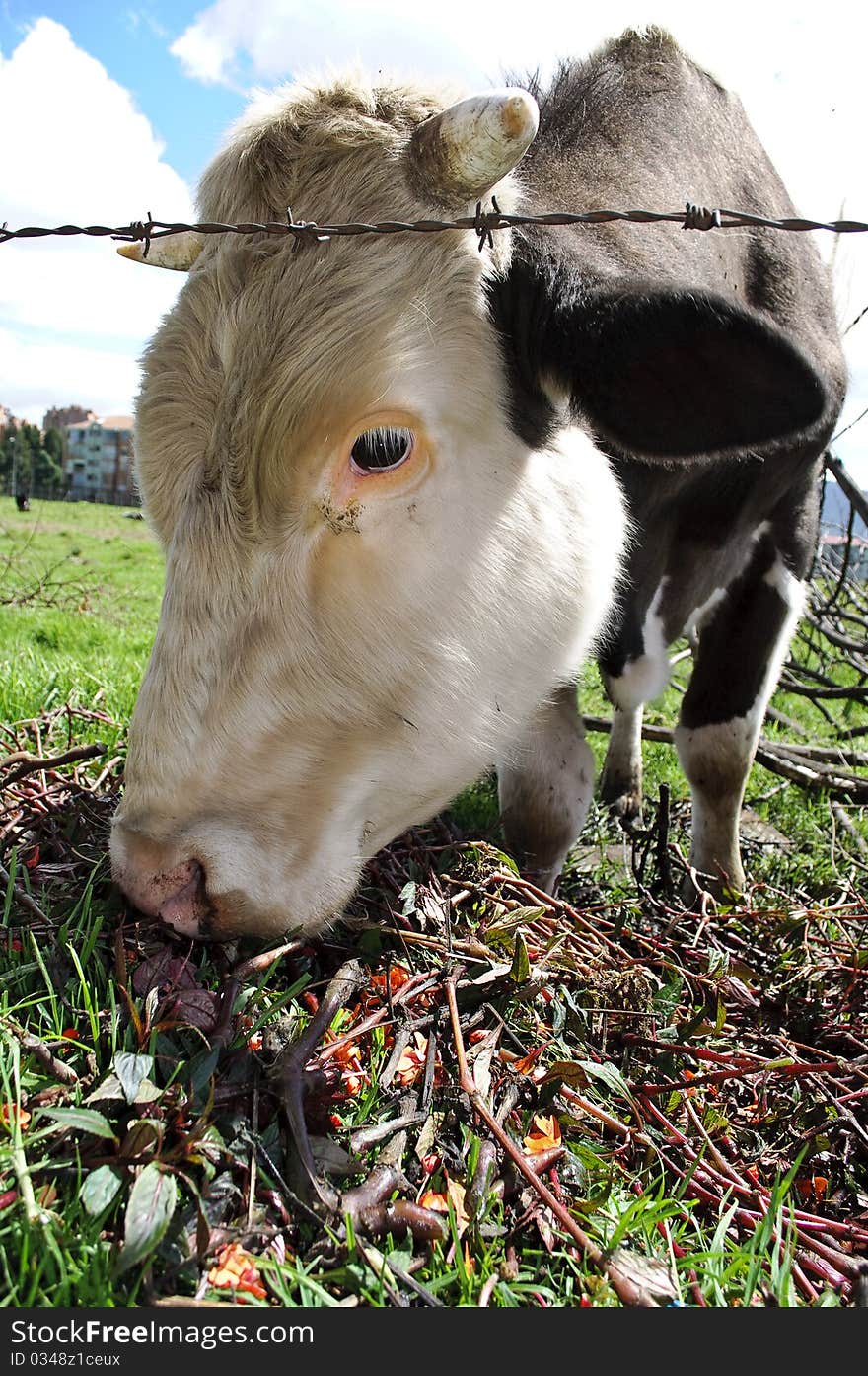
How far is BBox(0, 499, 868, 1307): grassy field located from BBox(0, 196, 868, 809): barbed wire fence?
1.32 metres

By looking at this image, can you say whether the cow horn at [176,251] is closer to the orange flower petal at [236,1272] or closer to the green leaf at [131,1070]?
the green leaf at [131,1070]

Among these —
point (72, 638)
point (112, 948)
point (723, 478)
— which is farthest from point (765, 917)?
point (72, 638)

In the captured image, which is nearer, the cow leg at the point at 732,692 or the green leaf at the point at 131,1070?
the green leaf at the point at 131,1070

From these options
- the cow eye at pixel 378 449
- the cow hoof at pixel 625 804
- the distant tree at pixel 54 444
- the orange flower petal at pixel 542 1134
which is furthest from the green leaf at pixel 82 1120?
the distant tree at pixel 54 444

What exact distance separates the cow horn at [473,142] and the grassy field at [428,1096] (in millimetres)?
1487

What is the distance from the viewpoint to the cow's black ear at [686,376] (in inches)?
75.6

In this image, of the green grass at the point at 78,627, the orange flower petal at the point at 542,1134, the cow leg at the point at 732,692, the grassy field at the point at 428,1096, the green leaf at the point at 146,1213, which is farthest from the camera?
the green grass at the point at 78,627

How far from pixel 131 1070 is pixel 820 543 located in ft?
14.9

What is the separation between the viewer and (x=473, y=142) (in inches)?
68.6

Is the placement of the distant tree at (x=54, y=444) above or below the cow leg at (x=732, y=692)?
above

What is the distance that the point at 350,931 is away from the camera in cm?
207

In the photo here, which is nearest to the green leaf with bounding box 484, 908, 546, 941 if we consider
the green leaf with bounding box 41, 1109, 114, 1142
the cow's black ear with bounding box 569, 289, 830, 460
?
the green leaf with bounding box 41, 1109, 114, 1142

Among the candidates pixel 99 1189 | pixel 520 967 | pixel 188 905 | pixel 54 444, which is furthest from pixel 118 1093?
pixel 54 444

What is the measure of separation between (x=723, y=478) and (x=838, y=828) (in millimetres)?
1920
